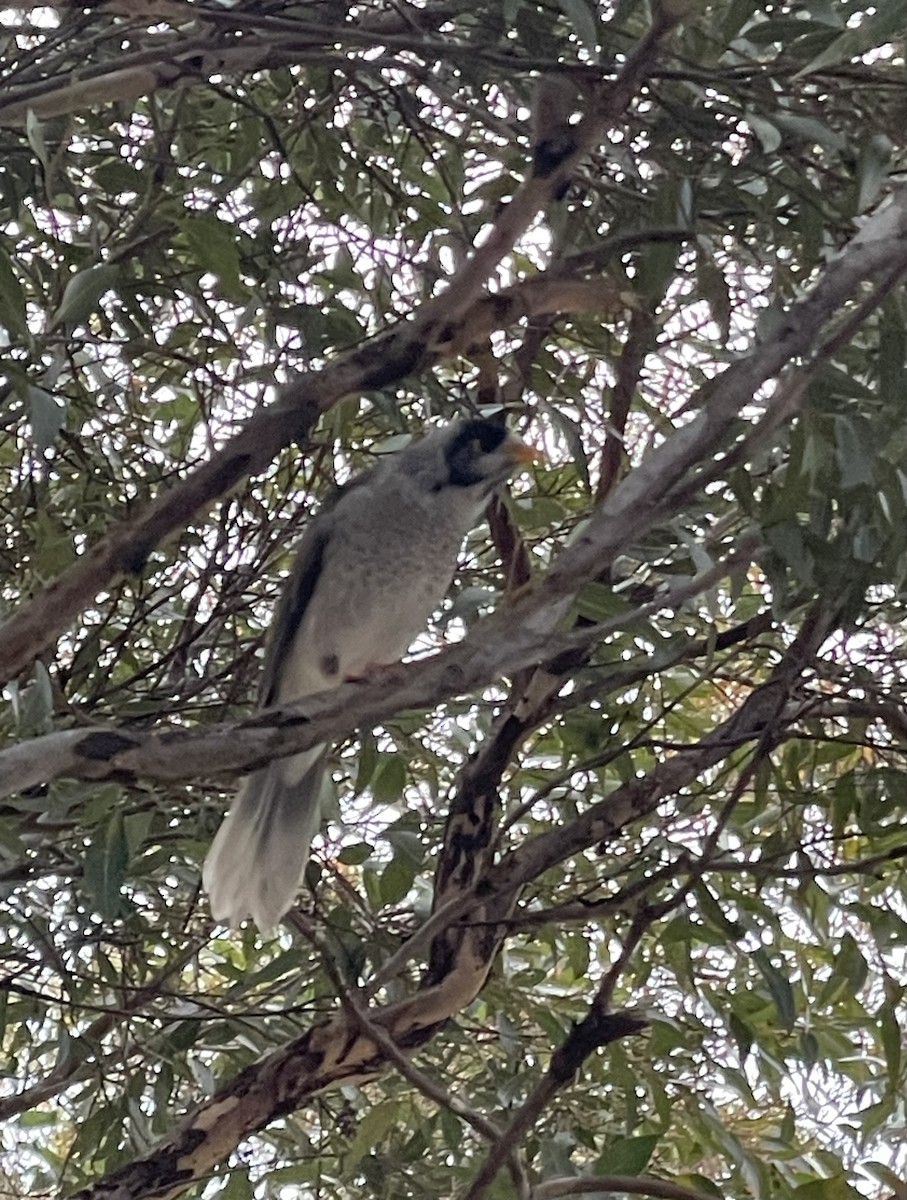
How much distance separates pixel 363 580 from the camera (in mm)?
2127

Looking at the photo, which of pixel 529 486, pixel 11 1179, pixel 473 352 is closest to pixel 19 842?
pixel 473 352

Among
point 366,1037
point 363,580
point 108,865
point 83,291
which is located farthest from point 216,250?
point 363,580

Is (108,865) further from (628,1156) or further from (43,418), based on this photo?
(628,1156)

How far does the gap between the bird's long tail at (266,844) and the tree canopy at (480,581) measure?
59mm

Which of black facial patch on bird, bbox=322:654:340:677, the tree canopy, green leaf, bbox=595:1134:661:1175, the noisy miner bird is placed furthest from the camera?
black facial patch on bird, bbox=322:654:340:677

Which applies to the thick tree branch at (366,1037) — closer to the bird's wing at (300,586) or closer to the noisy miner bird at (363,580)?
the noisy miner bird at (363,580)

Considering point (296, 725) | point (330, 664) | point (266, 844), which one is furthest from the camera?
point (330, 664)

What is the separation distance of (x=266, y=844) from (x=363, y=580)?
1.41 feet

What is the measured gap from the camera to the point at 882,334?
117 cm

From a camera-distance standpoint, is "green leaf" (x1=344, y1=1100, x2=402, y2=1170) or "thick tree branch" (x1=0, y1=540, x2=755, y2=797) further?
"green leaf" (x1=344, y1=1100, x2=402, y2=1170)

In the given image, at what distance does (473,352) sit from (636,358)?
0.64ft

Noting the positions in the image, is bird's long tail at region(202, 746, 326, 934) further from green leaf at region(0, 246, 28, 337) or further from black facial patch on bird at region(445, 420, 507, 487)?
green leaf at region(0, 246, 28, 337)

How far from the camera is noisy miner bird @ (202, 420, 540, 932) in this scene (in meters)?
1.95

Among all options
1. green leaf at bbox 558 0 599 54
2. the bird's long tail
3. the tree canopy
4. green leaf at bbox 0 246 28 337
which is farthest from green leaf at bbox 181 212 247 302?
the bird's long tail
